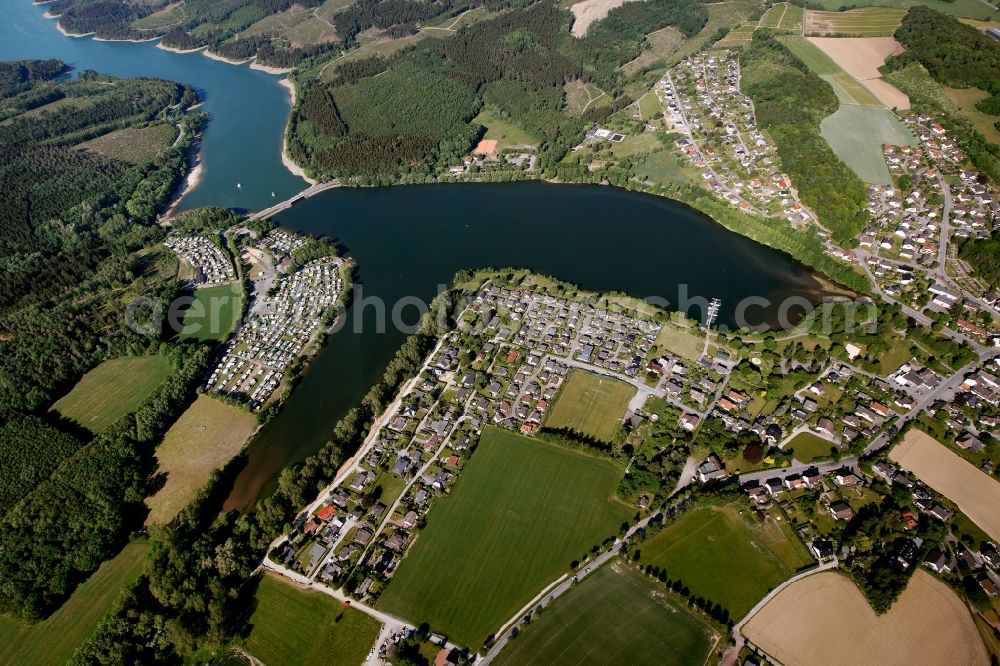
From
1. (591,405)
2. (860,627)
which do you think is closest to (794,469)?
(860,627)

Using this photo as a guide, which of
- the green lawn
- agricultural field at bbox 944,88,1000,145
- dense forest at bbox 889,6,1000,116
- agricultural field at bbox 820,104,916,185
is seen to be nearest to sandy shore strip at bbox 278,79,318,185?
the green lawn

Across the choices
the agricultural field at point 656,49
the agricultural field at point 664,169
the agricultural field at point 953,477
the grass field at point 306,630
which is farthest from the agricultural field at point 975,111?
the grass field at point 306,630

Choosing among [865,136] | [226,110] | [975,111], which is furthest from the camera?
[226,110]

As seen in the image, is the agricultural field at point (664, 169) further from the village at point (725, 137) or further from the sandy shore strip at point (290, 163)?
the sandy shore strip at point (290, 163)

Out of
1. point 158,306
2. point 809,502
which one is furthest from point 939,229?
point 158,306

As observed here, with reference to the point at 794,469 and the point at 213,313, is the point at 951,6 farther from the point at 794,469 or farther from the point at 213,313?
the point at 213,313

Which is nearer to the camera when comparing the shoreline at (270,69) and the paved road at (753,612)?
the paved road at (753,612)

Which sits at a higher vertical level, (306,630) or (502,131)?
(502,131)
